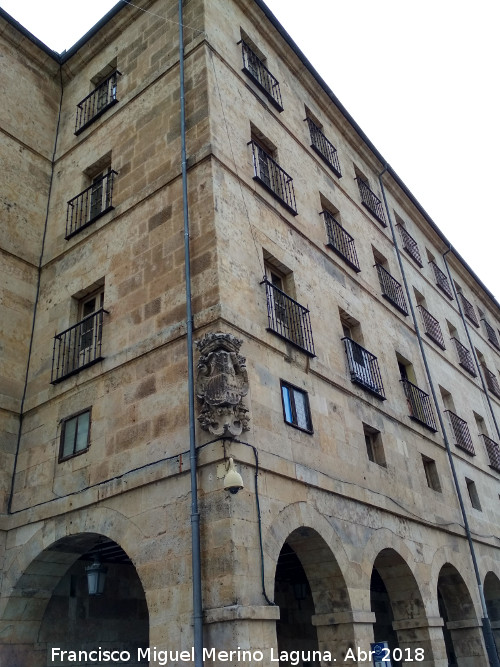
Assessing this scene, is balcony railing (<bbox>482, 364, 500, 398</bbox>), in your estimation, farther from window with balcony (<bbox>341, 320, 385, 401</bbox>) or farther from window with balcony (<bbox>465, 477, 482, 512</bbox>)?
window with balcony (<bbox>341, 320, 385, 401</bbox>)

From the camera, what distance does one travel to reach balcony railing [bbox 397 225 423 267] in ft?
61.5

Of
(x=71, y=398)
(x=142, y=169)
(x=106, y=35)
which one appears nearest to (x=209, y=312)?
(x=71, y=398)

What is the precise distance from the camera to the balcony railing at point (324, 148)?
49.2 ft

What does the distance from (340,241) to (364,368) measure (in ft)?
11.1

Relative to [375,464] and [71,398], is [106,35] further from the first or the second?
[375,464]

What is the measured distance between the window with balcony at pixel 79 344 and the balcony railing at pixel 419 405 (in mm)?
7367

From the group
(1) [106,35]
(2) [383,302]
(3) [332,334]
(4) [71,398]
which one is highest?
(1) [106,35]

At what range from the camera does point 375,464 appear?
11.2 m

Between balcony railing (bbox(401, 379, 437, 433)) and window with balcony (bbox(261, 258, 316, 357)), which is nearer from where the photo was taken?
window with balcony (bbox(261, 258, 316, 357))

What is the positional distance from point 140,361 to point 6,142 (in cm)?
710

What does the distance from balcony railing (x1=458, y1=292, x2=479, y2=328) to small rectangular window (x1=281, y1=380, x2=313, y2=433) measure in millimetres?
15072

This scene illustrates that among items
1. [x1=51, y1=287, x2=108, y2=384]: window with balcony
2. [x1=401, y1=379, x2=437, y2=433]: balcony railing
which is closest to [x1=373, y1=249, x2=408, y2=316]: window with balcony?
[x1=401, y1=379, x2=437, y2=433]: balcony railing

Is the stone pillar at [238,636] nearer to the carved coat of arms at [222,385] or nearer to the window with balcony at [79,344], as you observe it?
the carved coat of arms at [222,385]

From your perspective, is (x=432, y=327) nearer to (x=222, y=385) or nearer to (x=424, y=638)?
(x=424, y=638)
